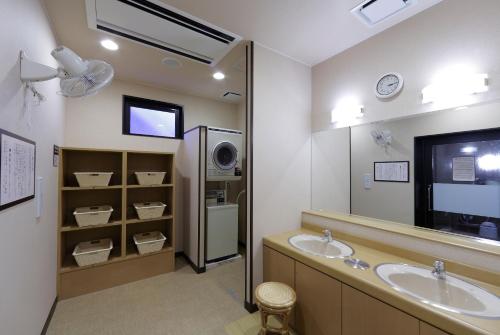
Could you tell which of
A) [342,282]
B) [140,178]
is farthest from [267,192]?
[140,178]

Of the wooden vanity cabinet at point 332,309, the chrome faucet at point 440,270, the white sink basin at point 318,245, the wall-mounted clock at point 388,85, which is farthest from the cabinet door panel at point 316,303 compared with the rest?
the wall-mounted clock at point 388,85

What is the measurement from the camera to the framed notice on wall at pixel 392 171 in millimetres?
1827

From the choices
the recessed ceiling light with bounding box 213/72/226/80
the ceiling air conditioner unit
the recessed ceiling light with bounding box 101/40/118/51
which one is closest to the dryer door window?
the recessed ceiling light with bounding box 213/72/226/80

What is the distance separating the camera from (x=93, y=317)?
6.65ft

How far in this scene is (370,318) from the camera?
1.26m

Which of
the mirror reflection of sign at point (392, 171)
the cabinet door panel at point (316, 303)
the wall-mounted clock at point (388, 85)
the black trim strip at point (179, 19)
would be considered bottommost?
the cabinet door panel at point (316, 303)

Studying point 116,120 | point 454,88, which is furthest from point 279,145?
point 116,120

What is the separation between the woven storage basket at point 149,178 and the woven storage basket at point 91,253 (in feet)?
2.80

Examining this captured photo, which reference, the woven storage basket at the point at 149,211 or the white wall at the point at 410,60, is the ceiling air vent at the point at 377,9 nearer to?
the white wall at the point at 410,60

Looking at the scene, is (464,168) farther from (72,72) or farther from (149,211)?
(149,211)

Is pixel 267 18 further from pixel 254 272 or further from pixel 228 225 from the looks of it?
pixel 228 225

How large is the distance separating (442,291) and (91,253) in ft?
10.3

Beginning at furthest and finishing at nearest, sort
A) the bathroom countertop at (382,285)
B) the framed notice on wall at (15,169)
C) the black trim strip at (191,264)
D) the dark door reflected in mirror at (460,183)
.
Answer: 1. the black trim strip at (191,264)
2. the dark door reflected in mirror at (460,183)
3. the framed notice on wall at (15,169)
4. the bathroom countertop at (382,285)

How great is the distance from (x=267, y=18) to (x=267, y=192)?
1.54 meters
